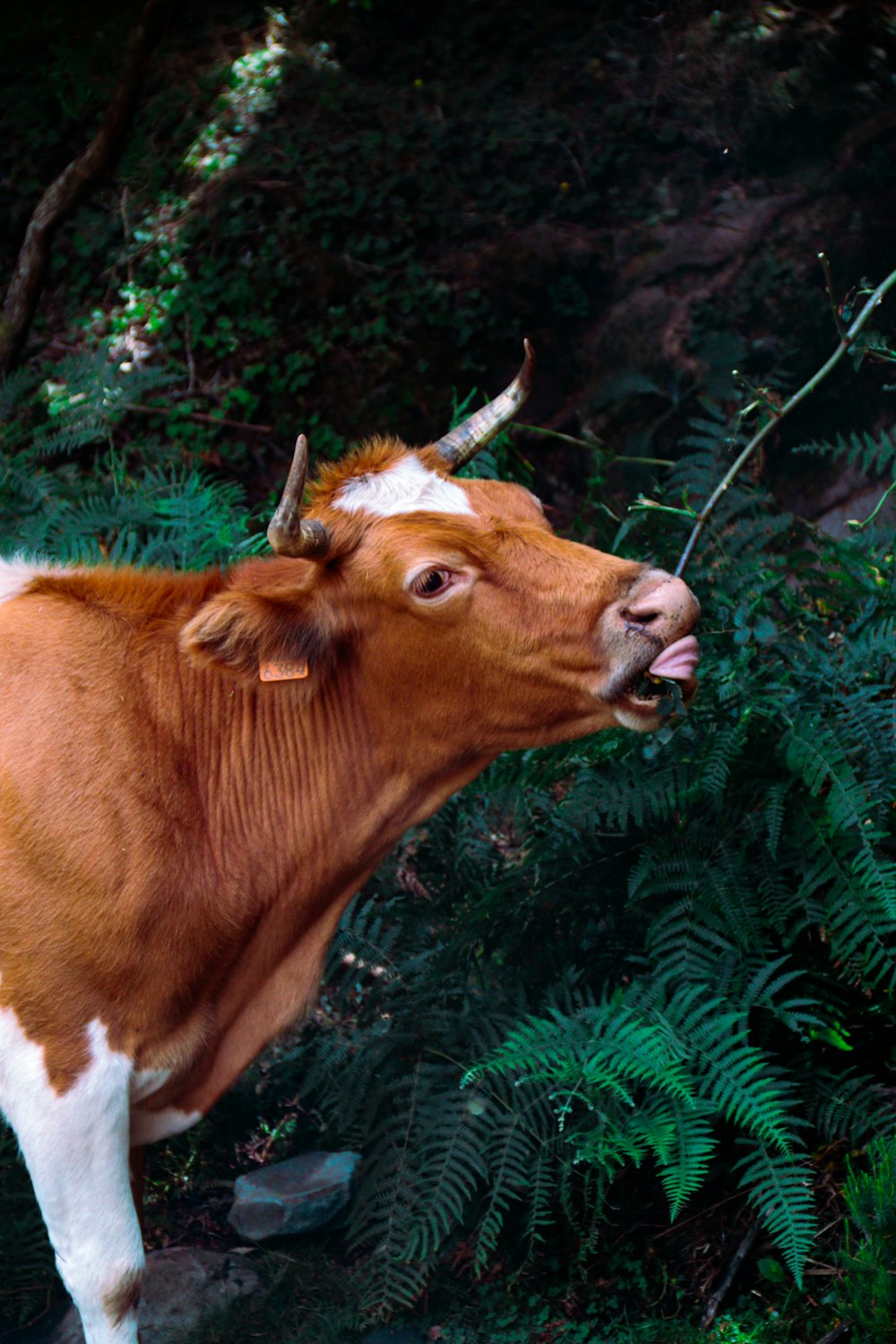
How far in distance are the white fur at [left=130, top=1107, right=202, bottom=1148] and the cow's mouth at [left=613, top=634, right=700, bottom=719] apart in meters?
1.86

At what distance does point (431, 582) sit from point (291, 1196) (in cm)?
262

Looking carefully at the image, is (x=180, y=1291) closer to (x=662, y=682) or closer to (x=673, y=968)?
(x=673, y=968)

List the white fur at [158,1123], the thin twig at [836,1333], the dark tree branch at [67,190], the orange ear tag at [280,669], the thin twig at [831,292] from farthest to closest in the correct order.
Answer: the dark tree branch at [67,190] → the thin twig at [831,292] → the white fur at [158,1123] → the orange ear tag at [280,669] → the thin twig at [836,1333]

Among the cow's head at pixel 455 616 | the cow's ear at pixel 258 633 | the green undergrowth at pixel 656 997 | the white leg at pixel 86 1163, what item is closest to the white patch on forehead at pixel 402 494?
the cow's head at pixel 455 616

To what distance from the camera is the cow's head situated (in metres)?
3.47

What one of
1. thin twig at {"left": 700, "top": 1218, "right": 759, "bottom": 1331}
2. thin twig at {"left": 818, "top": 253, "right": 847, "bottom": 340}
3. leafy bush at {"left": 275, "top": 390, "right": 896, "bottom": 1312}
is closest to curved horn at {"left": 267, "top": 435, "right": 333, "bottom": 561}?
leafy bush at {"left": 275, "top": 390, "right": 896, "bottom": 1312}

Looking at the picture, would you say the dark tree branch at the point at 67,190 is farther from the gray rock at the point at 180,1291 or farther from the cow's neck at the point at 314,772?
the gray rock at the point at 180,1291

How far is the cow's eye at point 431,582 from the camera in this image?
11.6 feet

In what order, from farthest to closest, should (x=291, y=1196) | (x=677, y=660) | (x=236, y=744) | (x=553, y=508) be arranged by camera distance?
(x=553, y=508) → (x=291, y=1196) → (x=236, y=744) → (x=677, y=660)

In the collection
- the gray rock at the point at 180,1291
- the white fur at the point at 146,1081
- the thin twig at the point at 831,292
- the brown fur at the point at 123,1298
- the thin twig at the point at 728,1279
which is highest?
the thin twig at the point at 831,292

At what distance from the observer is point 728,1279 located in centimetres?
381

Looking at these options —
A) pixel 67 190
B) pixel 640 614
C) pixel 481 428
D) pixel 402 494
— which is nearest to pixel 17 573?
pixel 402 494

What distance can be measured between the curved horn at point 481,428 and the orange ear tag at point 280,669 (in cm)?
87

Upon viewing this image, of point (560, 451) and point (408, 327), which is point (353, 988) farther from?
point (408, 327)
